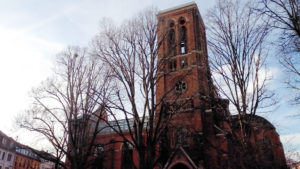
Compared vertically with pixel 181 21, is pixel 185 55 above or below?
below

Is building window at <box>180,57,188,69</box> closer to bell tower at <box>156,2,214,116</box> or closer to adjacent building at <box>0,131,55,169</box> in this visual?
bell tower at <box>156,2,214,116</box>

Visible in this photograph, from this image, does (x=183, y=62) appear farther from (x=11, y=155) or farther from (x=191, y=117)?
(x=11, y=155)

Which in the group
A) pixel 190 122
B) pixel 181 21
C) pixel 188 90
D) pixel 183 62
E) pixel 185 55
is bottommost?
pixel 190 122

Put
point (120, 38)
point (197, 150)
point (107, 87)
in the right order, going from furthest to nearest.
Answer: point (197, 150)
point (107, 87)
point (120, 38)

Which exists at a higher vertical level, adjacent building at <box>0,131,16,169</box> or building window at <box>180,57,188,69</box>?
building window at <box>180,57,188,69</box>

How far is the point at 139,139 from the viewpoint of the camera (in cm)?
1253

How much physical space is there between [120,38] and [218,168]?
47.3 ft

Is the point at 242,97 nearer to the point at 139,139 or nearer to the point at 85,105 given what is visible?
the point at 139,139

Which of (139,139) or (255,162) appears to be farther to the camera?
(139,139)

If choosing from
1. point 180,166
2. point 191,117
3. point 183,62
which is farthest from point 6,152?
point 183,62

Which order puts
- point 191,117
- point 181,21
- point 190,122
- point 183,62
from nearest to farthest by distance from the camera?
point 190,122
point 191,117
point 183,62
point 181,21

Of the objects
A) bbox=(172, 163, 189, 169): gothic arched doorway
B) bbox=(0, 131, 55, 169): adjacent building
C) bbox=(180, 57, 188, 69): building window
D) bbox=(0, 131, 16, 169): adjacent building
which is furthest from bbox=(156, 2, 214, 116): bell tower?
bbox=(0, 131, 16, 169): adjacent building

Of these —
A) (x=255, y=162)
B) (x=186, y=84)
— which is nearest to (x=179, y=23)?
(x=186, y=84)

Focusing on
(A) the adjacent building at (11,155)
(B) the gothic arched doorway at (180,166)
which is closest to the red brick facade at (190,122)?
(B) the gothic arched doorway at (180,166)
